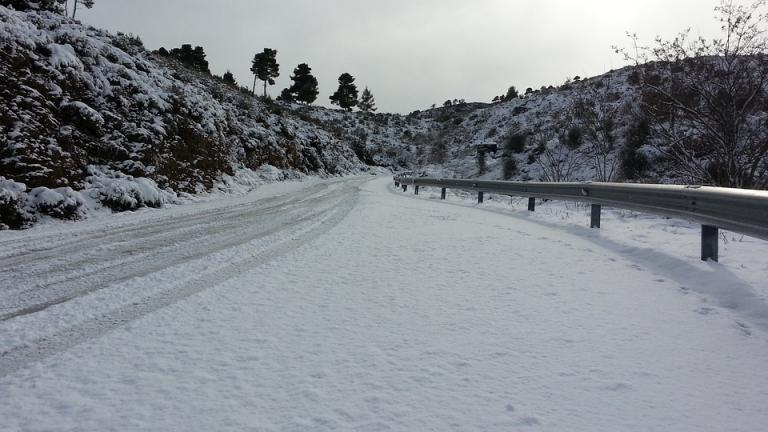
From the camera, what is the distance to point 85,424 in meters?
1.53

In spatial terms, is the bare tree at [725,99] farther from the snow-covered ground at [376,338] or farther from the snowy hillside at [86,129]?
the snowy hillside at [86,129]

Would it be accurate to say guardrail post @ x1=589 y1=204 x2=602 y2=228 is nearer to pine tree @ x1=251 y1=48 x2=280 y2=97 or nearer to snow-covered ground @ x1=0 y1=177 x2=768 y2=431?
snow-covered ground @ x1=0 y1=177 x2=768 y2=431

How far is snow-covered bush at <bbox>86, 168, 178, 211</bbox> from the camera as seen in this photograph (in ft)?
27.7

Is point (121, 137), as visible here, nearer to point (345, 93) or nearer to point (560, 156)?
point (560, 156)

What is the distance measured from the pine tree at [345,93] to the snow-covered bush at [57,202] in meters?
86.4

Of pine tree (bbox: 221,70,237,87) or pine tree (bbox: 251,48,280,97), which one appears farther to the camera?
pine tree (bbox: 251,48,280,97)

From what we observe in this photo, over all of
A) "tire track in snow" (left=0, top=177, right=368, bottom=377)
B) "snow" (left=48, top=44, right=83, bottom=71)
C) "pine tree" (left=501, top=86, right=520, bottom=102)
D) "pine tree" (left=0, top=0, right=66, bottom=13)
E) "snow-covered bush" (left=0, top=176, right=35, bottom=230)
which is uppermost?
"pine tree" (left=501, top=86, right=520, bottom=102)

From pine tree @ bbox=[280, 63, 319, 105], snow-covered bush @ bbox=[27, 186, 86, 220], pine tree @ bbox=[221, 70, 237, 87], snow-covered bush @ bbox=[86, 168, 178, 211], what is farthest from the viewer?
pine tree @ bbox=[280, 63, 319, 105]

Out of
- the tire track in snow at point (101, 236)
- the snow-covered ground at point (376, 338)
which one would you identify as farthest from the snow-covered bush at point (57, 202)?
the snow-covered ground at point (376, 338)

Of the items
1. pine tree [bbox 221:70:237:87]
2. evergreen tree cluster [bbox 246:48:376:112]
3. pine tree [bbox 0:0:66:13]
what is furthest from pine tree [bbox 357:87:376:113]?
pine tree [bbox 0:0:66:13]

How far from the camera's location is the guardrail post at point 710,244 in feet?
14.7

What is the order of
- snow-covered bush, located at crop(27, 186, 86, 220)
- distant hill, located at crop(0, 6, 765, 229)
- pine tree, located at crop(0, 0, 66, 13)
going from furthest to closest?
pine tree, located at crop(0, 0, 66, 13) < distant hill, located at crop(0, 6, 765, 229) < snow-covered bush, located at crop(27, 186, 86, 220)

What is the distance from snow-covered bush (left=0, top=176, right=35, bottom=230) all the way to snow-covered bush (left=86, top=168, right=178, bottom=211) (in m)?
1.61

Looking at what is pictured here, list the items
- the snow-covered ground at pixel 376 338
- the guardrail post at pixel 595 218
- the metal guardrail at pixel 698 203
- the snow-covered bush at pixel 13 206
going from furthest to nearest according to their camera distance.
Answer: the guardrail post at pixel 595 218
the snow-covered bush at pixel 13 206
the metal guardrail at pixel 698 203
the snow-covered ground at pixel 376 338
